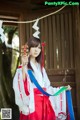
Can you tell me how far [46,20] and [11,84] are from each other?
108 centimetres

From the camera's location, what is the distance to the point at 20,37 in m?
5.39

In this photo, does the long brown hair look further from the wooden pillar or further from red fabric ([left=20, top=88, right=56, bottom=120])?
the wooden pillar

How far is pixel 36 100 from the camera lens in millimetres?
5062

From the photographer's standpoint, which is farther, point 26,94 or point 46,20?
point 46,20

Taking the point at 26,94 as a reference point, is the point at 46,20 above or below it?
above

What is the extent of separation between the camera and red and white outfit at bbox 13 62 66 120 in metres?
5.04

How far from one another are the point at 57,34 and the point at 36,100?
1057 millimetres

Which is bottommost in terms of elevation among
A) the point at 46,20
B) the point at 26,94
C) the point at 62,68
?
the point at 26,94

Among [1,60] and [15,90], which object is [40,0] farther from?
[15,90]

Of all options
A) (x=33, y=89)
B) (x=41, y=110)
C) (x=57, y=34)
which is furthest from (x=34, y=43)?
(x=41, y=110)

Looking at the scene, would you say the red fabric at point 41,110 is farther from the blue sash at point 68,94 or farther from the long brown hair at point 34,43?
the long brown hair at point 34,43

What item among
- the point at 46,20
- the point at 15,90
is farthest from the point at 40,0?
the point at 15,90

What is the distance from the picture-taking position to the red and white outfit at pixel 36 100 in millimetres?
5043

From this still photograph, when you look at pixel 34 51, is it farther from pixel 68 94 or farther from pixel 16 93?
pixel 68 94
